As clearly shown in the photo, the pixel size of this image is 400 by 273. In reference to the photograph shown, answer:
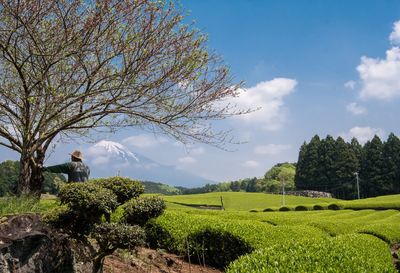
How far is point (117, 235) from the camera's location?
23.1ft

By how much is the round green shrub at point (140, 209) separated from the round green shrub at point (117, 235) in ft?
4.19

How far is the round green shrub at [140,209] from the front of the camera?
859cm

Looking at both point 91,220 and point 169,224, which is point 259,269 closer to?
point 91,220

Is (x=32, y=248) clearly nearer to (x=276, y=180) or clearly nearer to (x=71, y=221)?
(x=71, y=221)

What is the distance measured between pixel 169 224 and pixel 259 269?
588cm

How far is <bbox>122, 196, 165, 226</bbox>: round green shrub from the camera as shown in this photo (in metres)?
8.59

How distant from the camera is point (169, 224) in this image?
1154 cm

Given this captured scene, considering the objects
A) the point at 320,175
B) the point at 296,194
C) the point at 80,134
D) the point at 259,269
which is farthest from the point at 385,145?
the point at 259,269

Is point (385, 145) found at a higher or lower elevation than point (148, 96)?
higher

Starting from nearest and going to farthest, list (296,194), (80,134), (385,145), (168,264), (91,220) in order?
(91,220)
(168,264)
(80,134)
(296,194)
(385,145)

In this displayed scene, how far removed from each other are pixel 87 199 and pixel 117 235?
0.81 m

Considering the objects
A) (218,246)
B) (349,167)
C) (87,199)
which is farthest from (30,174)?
(349,167)

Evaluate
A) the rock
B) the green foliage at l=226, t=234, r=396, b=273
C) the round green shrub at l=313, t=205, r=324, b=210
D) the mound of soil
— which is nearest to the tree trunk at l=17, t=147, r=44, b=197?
the mound of soil

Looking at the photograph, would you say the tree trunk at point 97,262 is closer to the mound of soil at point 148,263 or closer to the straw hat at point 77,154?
the mound of soil at point 148,263
